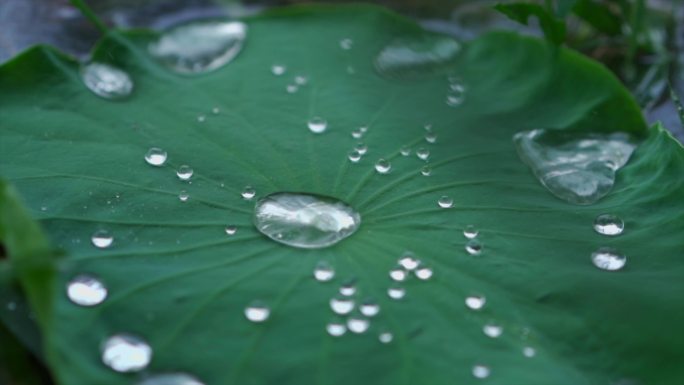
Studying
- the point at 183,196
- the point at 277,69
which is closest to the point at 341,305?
the point at 183,196

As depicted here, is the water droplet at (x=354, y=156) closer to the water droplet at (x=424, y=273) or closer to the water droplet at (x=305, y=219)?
the water droplet at (x=305, y=219)

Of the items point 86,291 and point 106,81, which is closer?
point 86,291

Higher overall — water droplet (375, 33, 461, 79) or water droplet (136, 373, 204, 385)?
water droplet (375, 33, 461, 79)

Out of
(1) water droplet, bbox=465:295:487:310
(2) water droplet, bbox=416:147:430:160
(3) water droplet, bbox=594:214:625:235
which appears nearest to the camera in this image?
(1) water droplet, bbox=465:295:487:310

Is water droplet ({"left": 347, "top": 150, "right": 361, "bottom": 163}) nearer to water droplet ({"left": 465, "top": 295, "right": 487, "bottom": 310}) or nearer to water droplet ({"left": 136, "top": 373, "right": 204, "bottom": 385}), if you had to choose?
water droplet ({"left": 465, "top": 295, "right": 487, "bottom": 310})

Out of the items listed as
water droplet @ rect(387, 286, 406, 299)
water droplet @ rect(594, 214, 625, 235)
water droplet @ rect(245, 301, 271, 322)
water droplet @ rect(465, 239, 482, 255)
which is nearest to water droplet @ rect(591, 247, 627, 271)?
water droplet @ rect(594, 214, 625, 235)

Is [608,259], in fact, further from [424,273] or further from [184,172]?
[184,172]

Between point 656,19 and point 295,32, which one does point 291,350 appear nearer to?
point 295,32
